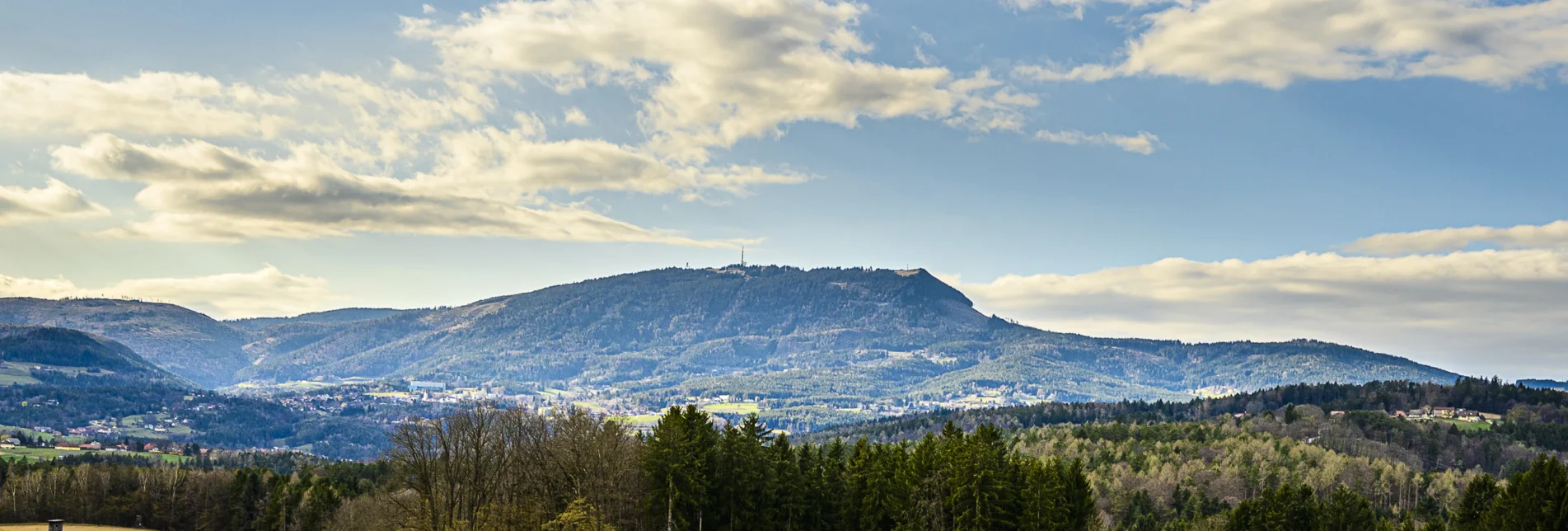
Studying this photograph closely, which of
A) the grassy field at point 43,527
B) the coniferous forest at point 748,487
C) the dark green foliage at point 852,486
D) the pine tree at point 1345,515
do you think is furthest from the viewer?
the grassy field at point 43,527

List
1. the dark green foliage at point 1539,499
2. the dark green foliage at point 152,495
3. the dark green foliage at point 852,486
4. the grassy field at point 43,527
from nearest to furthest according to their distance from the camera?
the dark green foliage at point 1539,499
the dark green foliage at point 852,486
the grassy field at point 43,527
the dark green foliage at point 152,495

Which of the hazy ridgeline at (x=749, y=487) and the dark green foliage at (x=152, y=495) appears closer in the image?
the hazy ridgeline at (x=749, y=487)

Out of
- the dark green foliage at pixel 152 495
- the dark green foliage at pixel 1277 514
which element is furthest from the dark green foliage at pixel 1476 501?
the dark green foliage at pixel 152 495

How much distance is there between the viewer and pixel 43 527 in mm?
167375

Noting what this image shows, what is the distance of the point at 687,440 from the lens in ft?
350

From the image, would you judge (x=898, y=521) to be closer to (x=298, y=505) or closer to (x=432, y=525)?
(x=432, y=525)

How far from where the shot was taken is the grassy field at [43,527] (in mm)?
162500

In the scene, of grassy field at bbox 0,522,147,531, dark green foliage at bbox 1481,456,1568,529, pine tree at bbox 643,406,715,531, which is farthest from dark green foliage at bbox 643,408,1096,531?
grassy field at bbox 0,522,147,531

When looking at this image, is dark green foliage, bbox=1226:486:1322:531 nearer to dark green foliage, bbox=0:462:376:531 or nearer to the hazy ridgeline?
the hazy ridgeline

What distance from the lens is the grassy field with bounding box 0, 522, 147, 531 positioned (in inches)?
6398

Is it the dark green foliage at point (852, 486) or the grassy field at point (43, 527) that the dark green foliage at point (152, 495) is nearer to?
the grassy field at point (43, 527)

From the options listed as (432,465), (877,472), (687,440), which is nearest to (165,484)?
(432,465)

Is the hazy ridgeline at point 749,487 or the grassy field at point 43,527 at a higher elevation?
the hazy ridgeline at point 749,487

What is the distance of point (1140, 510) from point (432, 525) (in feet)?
331
